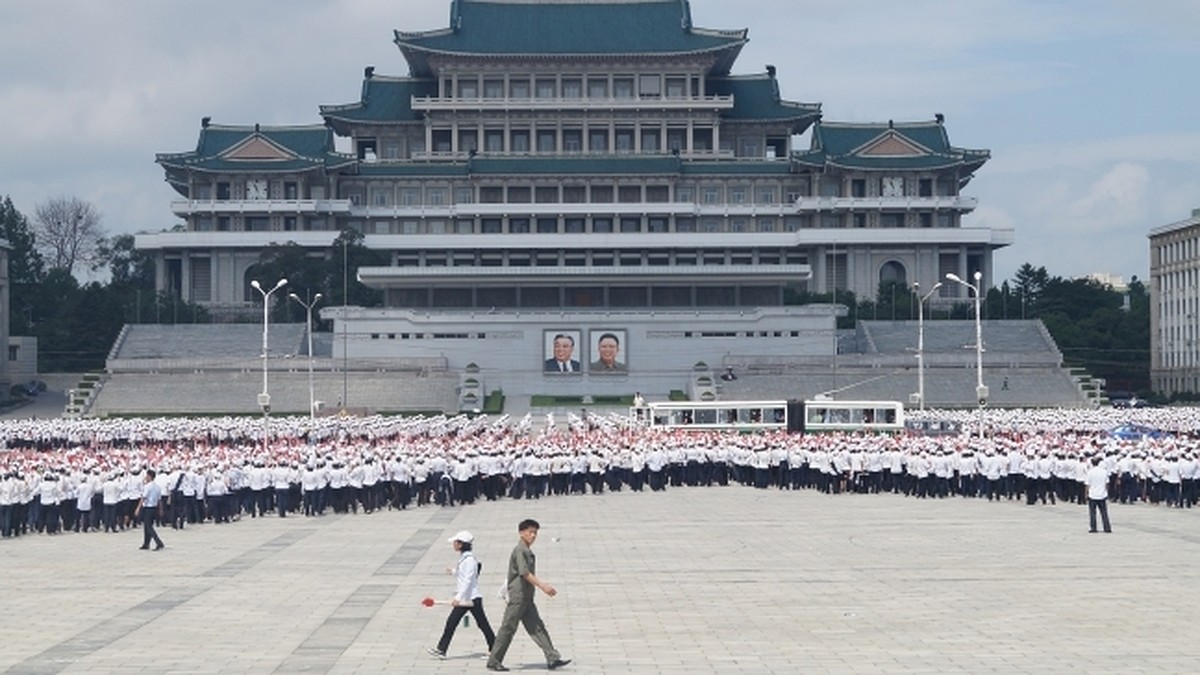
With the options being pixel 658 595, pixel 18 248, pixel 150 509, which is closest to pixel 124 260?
pixel 18 248

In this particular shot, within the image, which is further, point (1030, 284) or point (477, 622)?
point (1030, 284)

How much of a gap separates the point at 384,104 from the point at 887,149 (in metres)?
29.6

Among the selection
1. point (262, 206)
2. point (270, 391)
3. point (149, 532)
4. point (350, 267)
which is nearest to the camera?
point (149, 532)

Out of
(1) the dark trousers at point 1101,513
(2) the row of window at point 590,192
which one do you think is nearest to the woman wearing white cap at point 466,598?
(1) the dark trousers at point 1101,513

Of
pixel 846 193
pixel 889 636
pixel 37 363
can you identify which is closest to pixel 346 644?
pixel 889 636

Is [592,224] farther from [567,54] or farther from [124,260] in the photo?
[124,260]

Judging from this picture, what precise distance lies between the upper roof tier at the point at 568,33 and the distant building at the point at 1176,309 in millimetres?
26531

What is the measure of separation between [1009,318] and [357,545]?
77236 mm

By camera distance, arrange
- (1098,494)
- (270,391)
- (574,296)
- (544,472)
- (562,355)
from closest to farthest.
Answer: (1098,494) < (544,472) < (270,391) < (562,355) < (574,296)

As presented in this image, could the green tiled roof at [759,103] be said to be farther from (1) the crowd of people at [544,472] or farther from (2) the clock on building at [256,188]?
(1) the crowd of people at [544,472]

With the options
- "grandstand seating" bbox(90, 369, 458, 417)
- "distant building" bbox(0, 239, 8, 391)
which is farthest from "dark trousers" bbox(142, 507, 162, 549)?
"distant building" bbox(0, 239, 8, 391)

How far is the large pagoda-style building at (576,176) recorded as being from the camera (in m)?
108

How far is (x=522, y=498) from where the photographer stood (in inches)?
1577

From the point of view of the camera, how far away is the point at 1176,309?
99812 mm
